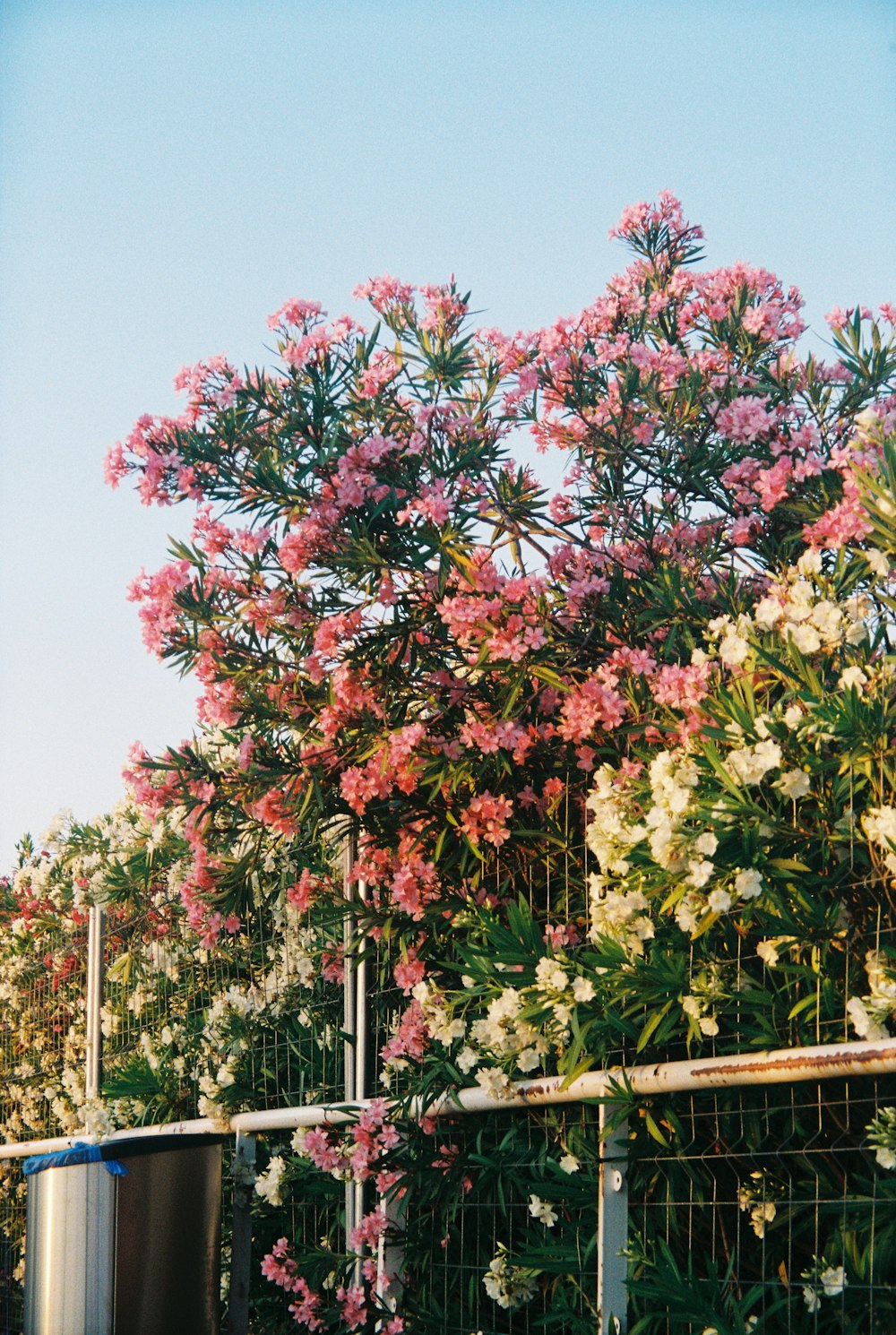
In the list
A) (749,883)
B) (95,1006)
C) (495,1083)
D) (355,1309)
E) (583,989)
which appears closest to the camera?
(749,883)

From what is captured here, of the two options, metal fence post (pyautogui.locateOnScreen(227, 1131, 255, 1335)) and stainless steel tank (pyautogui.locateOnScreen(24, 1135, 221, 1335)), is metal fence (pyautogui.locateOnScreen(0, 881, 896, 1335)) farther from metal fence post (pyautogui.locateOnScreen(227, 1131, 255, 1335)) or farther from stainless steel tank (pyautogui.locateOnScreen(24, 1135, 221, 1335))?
stainless steel tank (pyautogui.locateOnScreen(24, 1135, 221, 1335))

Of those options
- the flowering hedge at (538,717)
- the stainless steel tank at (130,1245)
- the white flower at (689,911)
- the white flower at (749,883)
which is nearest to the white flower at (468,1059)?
the flowering hedge at (538,717)

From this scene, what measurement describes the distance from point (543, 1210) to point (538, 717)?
1573 mm

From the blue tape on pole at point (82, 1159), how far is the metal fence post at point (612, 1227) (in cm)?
201

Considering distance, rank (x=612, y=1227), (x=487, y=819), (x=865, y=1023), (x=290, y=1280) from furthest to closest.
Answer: (x=290, y=1280)
(x=487, y=819)
(x=612, y=1227)
(x=865, y=1023)

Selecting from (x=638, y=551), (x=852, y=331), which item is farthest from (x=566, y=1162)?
(x=852, y=331)

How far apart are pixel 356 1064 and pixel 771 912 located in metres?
2.05

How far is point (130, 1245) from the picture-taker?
16.1ft

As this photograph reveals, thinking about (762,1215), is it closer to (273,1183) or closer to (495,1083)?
(495,1083)

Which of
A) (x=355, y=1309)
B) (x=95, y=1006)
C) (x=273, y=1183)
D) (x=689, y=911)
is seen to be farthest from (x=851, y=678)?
(x=95, y=1006)

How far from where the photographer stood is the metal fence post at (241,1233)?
17.1 feet

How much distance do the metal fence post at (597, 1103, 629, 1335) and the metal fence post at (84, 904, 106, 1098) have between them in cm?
423

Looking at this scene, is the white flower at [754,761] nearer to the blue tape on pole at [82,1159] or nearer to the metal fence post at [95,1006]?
the blue tape on pole at [82,1159]

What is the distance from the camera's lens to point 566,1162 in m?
3.69
